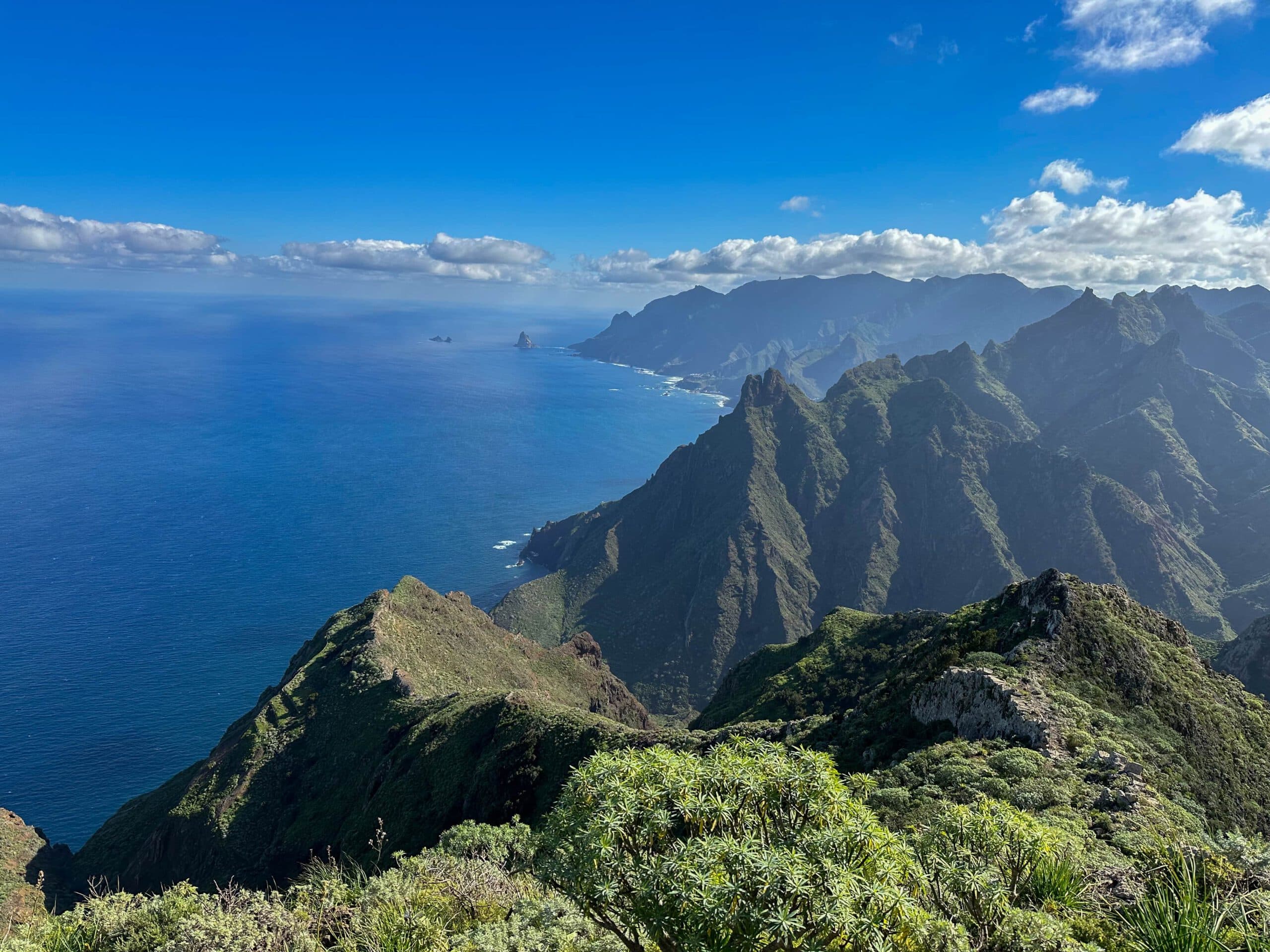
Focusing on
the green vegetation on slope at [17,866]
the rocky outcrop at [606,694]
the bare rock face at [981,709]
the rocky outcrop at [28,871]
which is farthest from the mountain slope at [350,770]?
the bare rock face at [981,709]

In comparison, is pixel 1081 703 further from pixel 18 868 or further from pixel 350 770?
pixel 18 868

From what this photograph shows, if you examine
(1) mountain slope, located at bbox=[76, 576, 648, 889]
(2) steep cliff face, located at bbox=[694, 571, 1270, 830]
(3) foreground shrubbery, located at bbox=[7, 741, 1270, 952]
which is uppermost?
(3) foreground shrubbery, located at bbox=[7, 741, 1270, 952]

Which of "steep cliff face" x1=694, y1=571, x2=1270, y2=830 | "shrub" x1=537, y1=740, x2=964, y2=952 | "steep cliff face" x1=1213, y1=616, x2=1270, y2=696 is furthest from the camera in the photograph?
"steep cliff face" x1=1213, y1=616, x2=1270, y2=696

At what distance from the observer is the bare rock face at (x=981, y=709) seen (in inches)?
1590

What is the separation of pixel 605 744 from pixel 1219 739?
4794 cm

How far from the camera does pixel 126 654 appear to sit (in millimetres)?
150750

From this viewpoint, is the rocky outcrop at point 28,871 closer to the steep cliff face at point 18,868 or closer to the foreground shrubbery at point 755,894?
the steep cliff face at point 18,868

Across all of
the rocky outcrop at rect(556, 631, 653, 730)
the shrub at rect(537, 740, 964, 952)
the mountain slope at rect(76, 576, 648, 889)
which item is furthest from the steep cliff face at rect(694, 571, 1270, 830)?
the rocky outcrop at rect(556, 631, 653, 730)

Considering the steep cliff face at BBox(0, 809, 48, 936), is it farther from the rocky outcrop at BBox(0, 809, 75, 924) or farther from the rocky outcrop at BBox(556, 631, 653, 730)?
the rocky outcrop at BBox(556, 631, 653, 730)

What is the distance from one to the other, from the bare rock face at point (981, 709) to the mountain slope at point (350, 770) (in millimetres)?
32090

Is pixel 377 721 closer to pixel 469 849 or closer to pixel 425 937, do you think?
pixel 469 849

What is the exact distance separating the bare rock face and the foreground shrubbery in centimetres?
1899

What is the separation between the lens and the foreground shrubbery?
13242 millimetres

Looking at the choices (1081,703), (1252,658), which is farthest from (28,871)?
(1252,658)
